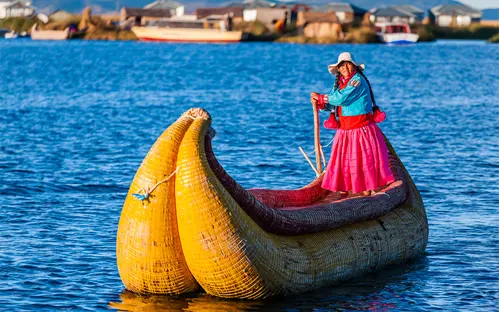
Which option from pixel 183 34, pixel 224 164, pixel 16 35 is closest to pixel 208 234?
pixel 224 164

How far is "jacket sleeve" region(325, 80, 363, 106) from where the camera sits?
1074 cm

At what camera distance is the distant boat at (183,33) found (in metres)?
107

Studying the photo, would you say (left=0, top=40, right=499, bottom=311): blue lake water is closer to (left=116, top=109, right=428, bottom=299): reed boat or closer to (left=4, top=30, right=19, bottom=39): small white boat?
(left=116, top=109, right=428, bottom=299): reed boat

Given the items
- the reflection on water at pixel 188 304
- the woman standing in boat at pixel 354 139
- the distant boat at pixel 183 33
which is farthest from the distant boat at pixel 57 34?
the reflection on water at pixel 188 304

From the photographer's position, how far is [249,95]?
3669 cm

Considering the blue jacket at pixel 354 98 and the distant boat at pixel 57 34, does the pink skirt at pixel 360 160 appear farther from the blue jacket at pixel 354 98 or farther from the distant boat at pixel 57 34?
the distant boat at pixel 57 34

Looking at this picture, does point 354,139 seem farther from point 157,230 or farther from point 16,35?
point 16,35

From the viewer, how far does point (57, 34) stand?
116188mm

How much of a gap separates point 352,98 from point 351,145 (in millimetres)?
521

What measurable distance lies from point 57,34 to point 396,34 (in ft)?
120

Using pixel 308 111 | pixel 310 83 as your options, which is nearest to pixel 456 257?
pixel 308 111

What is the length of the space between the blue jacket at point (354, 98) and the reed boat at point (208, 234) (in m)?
1.36

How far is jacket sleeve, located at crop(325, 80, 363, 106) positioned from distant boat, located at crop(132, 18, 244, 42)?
311ft

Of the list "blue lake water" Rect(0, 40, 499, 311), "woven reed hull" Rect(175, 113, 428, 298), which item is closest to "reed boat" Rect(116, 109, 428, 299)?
"woven reed hull" Rect(175, 113, 428, 298)
